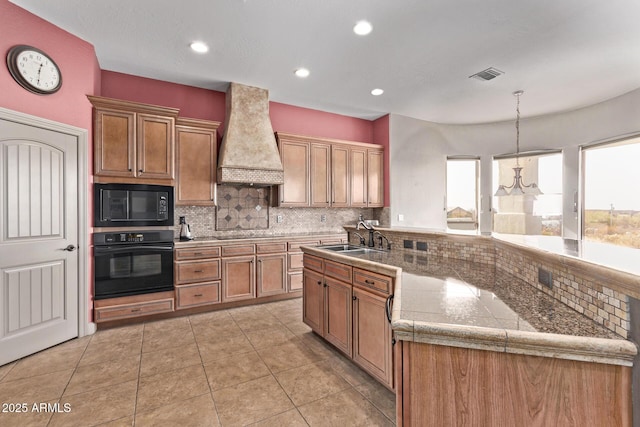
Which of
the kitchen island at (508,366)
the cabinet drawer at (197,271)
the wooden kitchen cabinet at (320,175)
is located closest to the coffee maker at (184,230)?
the cabinet drawer at (197,271)

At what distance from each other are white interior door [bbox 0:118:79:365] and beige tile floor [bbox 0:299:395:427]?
0.74 ft

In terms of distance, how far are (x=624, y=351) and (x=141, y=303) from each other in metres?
3.81

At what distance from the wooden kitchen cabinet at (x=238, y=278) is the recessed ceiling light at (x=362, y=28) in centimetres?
287

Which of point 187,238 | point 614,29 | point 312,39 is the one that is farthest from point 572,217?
point 187,238

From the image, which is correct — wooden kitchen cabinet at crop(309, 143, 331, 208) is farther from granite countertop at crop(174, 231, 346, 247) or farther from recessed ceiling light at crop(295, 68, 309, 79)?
recessed ceiling light at crop(295, 68, 309, 79)

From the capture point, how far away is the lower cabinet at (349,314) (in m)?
1.98

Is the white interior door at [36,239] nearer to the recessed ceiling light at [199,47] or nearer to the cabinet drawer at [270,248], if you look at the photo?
the recessed ceiling light at [199,47]

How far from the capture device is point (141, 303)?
3.25m

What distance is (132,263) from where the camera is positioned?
10.5ft

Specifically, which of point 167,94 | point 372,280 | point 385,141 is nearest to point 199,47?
point 167,94

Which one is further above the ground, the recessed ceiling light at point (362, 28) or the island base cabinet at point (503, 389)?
the recessed ceiling light at point (362, 28)

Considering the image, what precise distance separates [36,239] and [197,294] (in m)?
1.60

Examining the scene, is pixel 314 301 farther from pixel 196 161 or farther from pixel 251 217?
pixel 196 161

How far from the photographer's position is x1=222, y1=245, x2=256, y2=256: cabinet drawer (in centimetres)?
372
